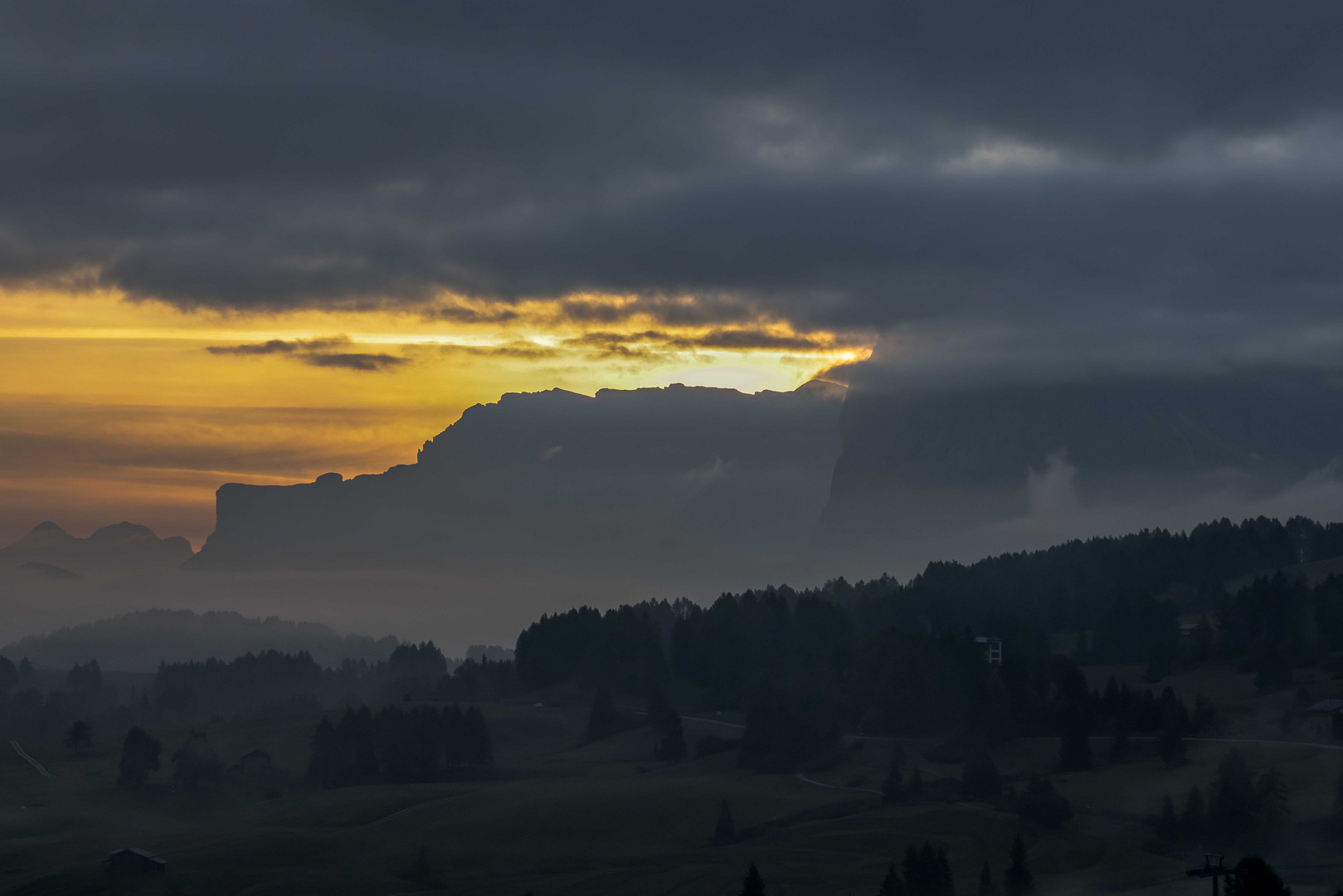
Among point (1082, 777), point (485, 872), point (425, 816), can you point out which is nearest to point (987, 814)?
point (1082, 777)

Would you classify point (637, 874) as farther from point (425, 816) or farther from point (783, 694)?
point (783, 694)

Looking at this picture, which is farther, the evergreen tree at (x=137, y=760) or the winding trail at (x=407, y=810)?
the evergreen tree at (x=137, y=760)

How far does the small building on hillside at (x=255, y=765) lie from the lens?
190m

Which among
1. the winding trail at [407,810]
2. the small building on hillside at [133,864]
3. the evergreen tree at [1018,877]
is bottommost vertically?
the evergreen tree at [1018,877]

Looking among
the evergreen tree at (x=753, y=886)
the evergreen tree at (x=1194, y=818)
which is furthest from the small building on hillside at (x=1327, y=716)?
the evergreen tree at (x=753, y=886)

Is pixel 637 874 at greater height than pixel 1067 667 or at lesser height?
lesser

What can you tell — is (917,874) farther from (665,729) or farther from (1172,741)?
(665,729)

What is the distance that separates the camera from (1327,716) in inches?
5709

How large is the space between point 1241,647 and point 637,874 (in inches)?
4597

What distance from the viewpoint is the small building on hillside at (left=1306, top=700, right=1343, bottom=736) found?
139 m

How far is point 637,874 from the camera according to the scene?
362 ft

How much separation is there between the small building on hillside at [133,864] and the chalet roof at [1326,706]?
351 ft

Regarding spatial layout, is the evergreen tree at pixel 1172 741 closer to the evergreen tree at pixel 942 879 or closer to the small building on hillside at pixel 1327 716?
the small building on hillside at pixel 1327 716

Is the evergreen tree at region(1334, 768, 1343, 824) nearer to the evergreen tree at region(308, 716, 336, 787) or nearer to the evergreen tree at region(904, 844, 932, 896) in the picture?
the evergreen tree at region(904, 844, 932, 896)
